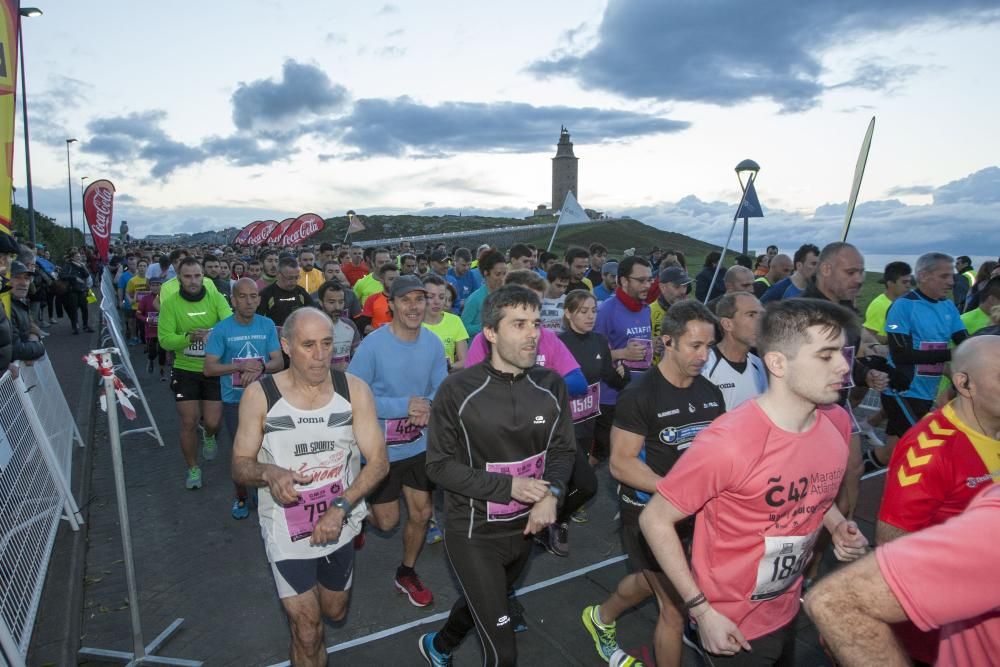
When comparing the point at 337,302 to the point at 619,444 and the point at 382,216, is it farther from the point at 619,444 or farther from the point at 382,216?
the point at 382,216

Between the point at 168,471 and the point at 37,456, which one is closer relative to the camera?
the point at 37,456

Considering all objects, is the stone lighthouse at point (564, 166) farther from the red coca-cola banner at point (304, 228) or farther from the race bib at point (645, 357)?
the race bib at point (645, 357)

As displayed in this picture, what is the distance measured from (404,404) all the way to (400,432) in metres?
0.22

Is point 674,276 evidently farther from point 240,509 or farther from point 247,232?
point 247,232

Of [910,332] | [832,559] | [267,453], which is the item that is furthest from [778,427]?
[910,332]

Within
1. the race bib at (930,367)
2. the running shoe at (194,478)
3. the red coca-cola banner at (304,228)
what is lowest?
the running shoe at (194,478)

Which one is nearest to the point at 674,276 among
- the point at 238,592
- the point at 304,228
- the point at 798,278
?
the point at 798,278

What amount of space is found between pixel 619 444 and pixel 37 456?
519 cm

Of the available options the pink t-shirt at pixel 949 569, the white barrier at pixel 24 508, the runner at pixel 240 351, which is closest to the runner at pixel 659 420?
the pink t-shirt at pixel 949 569

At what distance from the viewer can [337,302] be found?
22.0 feet

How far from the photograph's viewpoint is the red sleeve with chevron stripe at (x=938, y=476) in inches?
100

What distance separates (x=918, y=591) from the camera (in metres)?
1.32

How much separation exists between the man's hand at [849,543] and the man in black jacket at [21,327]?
623cm

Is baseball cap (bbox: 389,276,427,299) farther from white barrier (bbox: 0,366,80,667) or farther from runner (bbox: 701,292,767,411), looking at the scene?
white barrier (bbox: 0,366,80,667)
